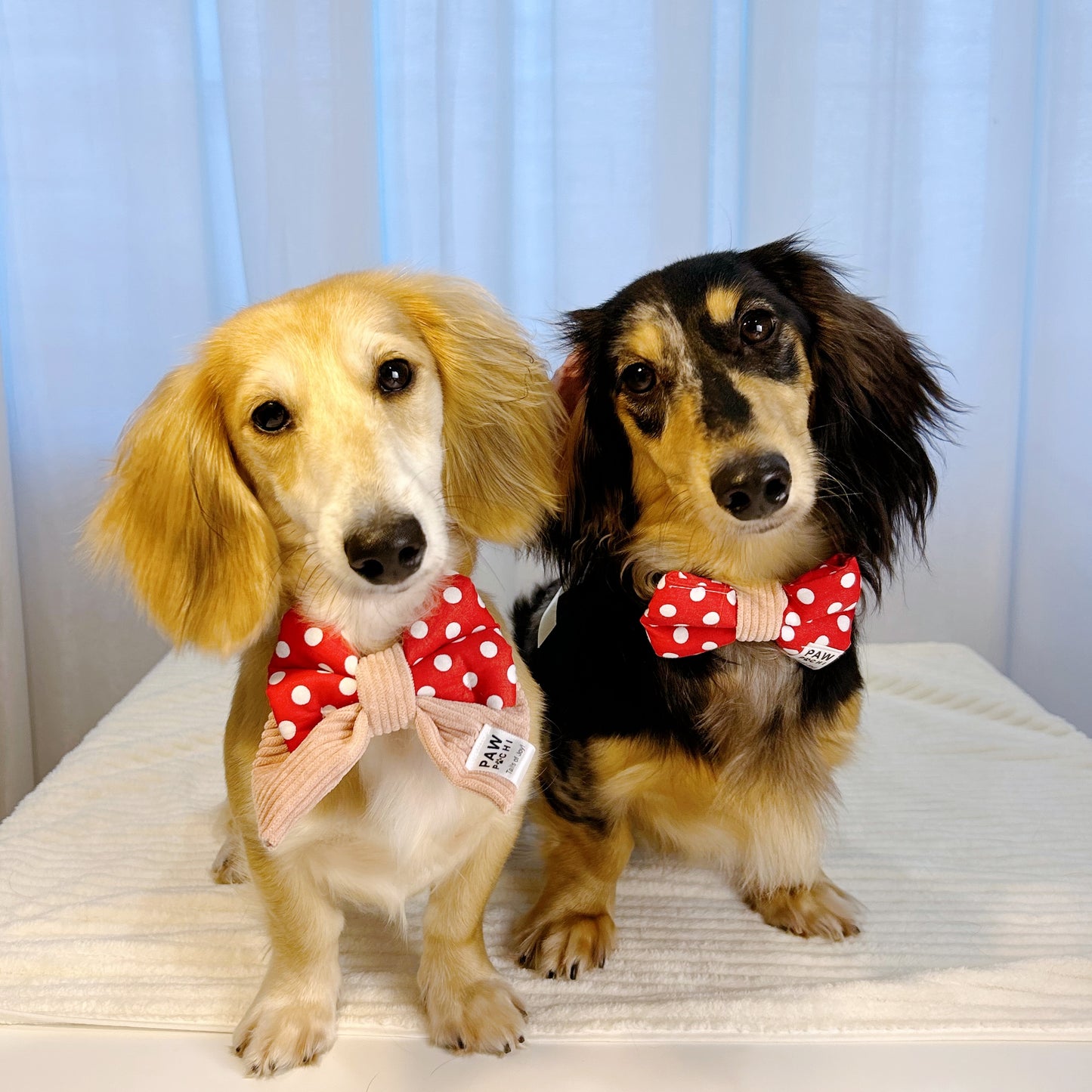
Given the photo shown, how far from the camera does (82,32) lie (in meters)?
1.82

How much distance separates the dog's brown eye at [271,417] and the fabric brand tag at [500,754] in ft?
1.04

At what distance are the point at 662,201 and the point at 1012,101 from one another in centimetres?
64

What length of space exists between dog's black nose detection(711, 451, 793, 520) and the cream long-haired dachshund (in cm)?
18

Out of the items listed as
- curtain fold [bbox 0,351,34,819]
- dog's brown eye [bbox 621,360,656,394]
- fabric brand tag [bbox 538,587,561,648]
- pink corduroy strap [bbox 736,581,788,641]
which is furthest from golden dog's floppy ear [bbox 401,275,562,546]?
curtain fold [bbox 0,351,34,819]

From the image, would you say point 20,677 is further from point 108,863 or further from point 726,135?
point 726,135

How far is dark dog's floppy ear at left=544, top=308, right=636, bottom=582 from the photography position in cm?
112

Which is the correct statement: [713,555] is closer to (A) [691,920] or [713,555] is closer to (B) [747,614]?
(B) [747,614]

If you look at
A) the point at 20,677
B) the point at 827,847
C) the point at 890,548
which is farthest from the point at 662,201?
the point at 20,677

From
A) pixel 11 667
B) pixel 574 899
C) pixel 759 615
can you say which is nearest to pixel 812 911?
pixel 574 899

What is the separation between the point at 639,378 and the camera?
3.50 feet

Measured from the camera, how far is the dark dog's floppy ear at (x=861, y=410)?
109 centimetres

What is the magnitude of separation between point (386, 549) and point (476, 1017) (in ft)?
1.65

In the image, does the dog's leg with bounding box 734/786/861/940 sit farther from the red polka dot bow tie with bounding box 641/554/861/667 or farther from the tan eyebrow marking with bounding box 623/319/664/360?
the tan eyebrow marking with bounding box 623/319/664/360

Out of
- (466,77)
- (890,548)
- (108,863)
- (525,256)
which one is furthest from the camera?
(525,256)
